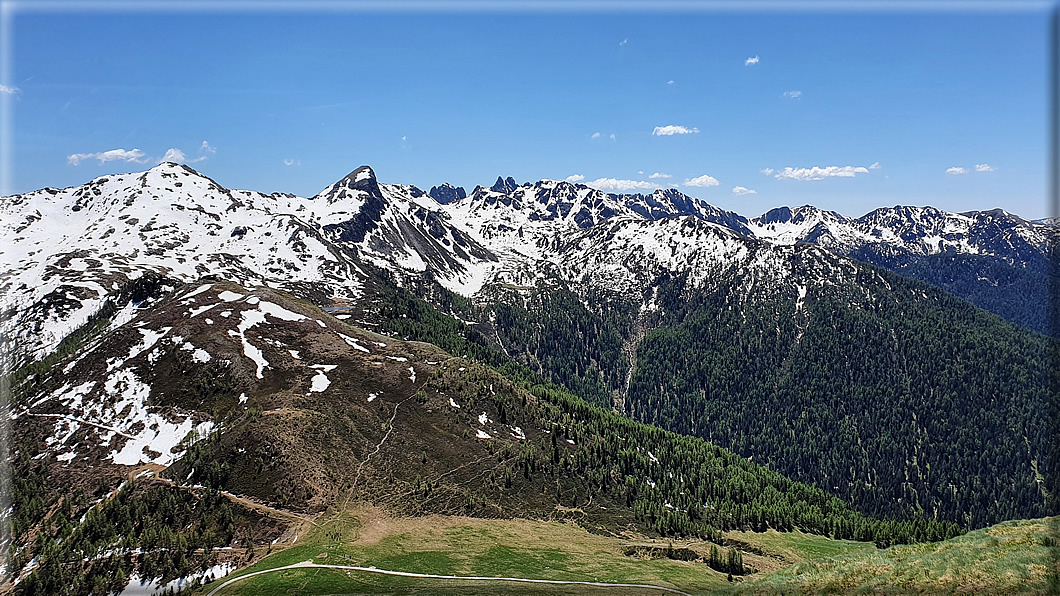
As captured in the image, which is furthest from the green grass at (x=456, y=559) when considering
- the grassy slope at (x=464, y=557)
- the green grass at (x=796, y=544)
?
the green grass at (x=796, y=544)

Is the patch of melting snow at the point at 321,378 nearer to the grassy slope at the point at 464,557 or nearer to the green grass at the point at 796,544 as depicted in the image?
the grassy slope at the point at 464,557

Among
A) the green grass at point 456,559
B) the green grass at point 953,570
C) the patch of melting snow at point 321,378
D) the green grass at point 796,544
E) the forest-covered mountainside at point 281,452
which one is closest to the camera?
the green grass at point 953,570

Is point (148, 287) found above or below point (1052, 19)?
above

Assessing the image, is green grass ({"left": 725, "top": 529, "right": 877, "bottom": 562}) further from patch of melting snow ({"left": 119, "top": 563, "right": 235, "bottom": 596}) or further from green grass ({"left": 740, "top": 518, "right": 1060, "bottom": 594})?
patch of melting snow ({"left": 119, "top": 563, "right": 235, "bottom": 596})

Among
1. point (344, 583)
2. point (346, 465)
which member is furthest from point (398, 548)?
point (346, 465)

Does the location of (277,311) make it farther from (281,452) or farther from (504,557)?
(504,557)

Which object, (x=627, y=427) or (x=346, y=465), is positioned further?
(x=627, y=427)

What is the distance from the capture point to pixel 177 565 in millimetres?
94875

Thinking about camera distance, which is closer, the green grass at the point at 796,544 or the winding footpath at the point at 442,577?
the winding footpath at the point at 442,577

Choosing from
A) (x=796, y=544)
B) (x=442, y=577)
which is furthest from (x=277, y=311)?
(x=796, y=544)

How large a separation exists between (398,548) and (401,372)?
64418 millimetres

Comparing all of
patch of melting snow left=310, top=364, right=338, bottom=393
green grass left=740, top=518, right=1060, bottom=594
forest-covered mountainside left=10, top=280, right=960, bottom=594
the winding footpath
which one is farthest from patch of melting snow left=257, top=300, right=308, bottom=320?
green grass left=740, top=518, right=1060, bottom=594

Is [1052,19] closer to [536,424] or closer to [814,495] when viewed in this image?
[536,424]

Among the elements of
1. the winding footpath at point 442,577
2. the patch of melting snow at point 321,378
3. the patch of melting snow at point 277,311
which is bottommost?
the winding footpath at point 442,577
